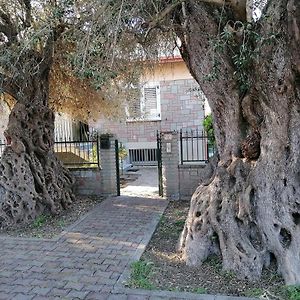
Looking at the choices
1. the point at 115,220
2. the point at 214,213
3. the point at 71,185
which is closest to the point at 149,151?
the point at 71,185

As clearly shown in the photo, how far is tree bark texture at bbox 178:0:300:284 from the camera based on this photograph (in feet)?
14.5

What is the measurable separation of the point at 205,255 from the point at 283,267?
1080 millimetres

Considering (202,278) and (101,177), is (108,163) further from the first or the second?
(202,278)

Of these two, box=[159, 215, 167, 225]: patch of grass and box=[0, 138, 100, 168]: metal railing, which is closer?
box=[159, 215, 167, 225]: patch of grass

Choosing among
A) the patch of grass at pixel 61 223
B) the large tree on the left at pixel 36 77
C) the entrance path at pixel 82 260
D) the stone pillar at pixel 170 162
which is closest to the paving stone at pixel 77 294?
the entrance path at pixel 82 260

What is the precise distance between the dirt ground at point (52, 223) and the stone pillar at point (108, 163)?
0.87 metres

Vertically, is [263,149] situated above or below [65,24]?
below

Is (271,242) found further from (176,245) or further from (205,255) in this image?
(176,245)

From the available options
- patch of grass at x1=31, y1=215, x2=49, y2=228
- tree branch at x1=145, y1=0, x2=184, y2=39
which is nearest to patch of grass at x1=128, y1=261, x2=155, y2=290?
patch of grass at x1=31, y1=215, x2=49, y2=228

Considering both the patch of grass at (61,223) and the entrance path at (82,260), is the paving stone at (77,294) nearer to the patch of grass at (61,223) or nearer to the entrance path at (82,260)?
the entrance path at (82,260)

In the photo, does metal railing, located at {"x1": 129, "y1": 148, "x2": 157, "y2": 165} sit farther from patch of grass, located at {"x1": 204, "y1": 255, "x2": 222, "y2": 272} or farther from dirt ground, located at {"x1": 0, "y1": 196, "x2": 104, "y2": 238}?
patch of grass, located at {"x1": 204, "y1": 255, "x2": 222, "y2": 272}

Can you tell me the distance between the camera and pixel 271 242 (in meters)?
4.57

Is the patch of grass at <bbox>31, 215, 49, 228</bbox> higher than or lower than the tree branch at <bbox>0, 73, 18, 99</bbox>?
lower

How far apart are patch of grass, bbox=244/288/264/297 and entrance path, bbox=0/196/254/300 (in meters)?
0.40
